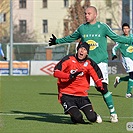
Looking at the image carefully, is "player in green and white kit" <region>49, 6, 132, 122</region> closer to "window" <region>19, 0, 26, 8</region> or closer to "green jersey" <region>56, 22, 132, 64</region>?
"green jersey" <region>56, 22, 132, 64</region>

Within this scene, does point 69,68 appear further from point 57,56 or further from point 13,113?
point 57,56

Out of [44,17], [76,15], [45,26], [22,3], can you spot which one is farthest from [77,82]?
[22,3]

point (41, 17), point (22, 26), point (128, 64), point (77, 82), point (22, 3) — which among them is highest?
point (22, 3)

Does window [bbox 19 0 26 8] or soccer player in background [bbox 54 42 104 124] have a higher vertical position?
window [bbox 19 0 26 8]

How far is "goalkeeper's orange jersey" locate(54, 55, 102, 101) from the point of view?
33.7ft

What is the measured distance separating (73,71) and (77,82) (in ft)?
0.84

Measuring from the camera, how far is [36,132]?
941 cm

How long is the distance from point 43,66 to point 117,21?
1226 inches

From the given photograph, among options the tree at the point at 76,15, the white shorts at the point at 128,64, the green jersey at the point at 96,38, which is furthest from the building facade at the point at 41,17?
the green jersey at the point at 96,38

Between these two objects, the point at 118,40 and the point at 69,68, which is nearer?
the point at 69,68

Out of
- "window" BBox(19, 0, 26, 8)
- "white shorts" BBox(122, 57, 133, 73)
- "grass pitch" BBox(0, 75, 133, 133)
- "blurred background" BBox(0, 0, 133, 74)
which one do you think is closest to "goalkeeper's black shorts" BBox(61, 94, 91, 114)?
"grass pitch" BBox(0, 75, 133, 133)

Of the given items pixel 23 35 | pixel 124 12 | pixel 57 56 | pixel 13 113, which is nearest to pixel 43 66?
pixel 57 56

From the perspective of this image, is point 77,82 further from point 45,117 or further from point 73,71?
point 45,117

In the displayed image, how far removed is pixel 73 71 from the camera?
10.3 meters
